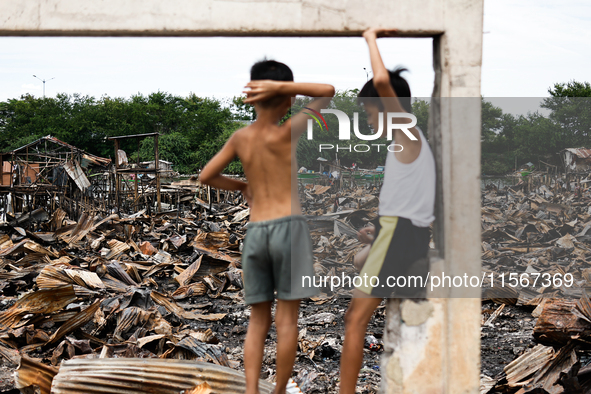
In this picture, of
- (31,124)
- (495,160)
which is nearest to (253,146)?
(495,160)

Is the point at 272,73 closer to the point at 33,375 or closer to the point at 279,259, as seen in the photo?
the point at 279,259

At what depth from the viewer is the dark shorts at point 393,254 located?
2.84m

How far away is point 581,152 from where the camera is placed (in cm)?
2642

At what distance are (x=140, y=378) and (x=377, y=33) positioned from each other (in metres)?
3.06

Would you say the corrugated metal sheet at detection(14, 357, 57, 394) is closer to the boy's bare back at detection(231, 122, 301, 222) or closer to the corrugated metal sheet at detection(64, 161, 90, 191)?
the boy's bare back at detection(231, 122, 301, 222)

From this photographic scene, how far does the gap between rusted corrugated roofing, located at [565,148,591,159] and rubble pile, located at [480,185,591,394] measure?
19.8ft

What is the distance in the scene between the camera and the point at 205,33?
293cm

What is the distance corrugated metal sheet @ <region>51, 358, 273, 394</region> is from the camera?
11.7 feet

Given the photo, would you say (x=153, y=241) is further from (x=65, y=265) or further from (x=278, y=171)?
(x=278, y=171)

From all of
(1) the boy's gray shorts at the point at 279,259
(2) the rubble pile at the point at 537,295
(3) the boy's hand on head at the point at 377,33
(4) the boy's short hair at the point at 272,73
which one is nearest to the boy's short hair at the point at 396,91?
(3) the boy's hand on head at the point at 377,33

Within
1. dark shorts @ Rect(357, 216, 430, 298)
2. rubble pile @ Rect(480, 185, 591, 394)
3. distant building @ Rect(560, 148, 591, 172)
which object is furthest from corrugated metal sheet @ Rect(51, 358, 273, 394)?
distant building @ Rect(560, 148, 591, 172)

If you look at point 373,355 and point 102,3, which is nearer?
point 102,3

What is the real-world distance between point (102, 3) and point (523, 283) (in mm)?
8806

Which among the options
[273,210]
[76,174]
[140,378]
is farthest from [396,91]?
[76,174]
